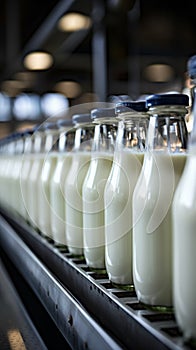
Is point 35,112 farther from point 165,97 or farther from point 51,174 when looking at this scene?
point 165,97

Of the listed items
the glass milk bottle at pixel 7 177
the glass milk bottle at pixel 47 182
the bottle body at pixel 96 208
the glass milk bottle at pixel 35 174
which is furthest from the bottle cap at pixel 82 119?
the glass milk bottle at pixel 7 177

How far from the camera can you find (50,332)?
2.88 feet

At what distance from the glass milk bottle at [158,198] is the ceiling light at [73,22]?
1.99 m

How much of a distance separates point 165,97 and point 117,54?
2265 mm

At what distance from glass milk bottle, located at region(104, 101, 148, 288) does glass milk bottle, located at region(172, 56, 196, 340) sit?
0.61 ft

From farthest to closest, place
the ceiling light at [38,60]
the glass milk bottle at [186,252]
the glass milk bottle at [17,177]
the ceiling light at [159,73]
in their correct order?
the ceiling light at [159,73], the ceiling light at [38,60], the glass milk bottle at [17,177], the glass milk bottle at [186,252]

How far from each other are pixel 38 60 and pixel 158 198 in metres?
3.72

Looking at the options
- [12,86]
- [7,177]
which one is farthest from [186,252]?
[12,86]

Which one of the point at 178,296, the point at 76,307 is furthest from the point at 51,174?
the point at 178,296

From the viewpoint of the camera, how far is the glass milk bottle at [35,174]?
4.28 feet

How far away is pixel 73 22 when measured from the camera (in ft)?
8.86

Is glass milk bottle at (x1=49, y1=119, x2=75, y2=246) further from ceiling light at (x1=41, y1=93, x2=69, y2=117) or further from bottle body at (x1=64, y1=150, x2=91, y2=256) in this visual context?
ceiling light at (x1=41, y1=93, x2=69, y2=117)

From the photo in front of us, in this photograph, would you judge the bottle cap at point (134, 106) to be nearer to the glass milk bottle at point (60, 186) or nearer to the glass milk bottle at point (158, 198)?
the glass milk bottle at point (158, 198)

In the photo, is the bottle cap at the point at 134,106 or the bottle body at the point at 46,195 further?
the bottle body at the point at 46,195
